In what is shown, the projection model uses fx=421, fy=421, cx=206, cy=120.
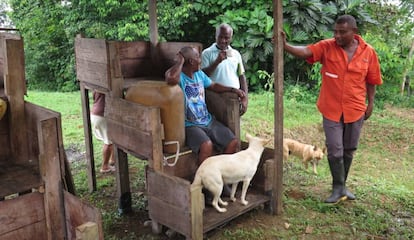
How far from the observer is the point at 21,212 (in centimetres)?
226

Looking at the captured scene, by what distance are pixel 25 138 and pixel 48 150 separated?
0.55m

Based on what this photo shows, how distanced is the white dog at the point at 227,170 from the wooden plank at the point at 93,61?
48.0 inches

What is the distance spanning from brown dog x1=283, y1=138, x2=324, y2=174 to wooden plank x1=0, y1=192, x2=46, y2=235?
13.6ft

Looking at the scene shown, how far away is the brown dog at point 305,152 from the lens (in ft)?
19.0

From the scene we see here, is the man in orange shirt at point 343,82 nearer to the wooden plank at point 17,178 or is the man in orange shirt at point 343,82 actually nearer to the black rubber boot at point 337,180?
the black rubber boot at point 337,180

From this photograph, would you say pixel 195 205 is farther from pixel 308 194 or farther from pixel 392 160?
pixel 392 160

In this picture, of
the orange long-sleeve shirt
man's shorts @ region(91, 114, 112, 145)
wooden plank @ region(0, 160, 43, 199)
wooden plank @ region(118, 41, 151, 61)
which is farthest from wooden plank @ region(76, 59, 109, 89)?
the orange long-sleeve shirt

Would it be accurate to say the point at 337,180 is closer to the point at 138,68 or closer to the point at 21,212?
the point at 138,68

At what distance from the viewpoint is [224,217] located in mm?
3799

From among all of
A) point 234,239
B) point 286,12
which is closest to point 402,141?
point 286,12

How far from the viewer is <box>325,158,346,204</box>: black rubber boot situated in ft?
14.7

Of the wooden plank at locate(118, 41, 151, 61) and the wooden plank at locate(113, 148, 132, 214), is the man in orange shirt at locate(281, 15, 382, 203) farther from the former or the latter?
the wooden plank at locate(113, 148, 132, 214)

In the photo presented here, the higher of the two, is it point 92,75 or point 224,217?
point 92,75

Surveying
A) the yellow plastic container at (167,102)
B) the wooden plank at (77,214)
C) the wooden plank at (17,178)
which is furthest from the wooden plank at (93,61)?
the wooden plank at (77,214)
